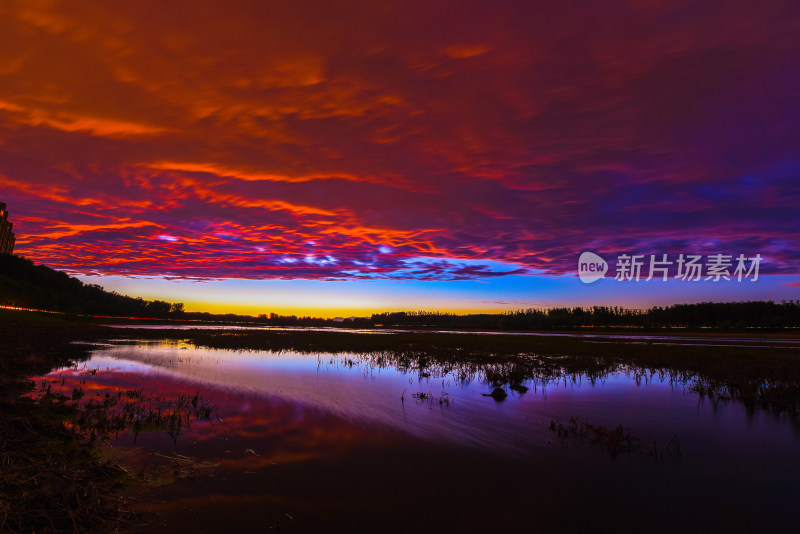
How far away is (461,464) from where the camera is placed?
930 centimetres

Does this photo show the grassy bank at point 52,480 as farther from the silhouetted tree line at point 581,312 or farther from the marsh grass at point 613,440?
the silhouetted tree line at point 581,312

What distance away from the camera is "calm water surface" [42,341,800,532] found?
22.4 ft

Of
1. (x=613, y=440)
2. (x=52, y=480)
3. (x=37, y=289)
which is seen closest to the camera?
(x=52, y=480)

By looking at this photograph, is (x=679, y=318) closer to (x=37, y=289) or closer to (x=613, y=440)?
(x=613, y=440)

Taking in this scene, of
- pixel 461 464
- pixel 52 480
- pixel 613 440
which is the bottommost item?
pixel 461 464

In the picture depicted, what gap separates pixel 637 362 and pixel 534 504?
25.7 metres

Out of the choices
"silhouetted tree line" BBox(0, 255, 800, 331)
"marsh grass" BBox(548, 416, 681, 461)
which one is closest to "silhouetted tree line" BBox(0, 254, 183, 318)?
"silhouetted tree line" BBox(0, 255, 800, 331)

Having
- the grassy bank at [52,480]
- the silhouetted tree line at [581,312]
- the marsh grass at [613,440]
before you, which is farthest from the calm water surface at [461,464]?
the silhouetted tree line at [581,312]

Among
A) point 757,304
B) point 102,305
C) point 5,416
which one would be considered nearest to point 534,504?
point 5,416

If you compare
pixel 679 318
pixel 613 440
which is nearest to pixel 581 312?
pixel 679 318

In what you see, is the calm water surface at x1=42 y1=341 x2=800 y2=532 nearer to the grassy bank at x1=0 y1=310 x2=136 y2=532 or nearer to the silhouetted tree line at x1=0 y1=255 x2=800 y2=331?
the grassy bank at x1=0 y1=310 x2=136 y2=532

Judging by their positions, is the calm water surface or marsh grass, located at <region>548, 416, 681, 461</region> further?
marsh grass, located at <region>548, 416, 681, 461</region>

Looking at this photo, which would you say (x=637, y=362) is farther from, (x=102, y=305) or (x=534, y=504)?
(x=102, y=305)

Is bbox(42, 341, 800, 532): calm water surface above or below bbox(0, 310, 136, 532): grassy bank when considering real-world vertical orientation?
below
